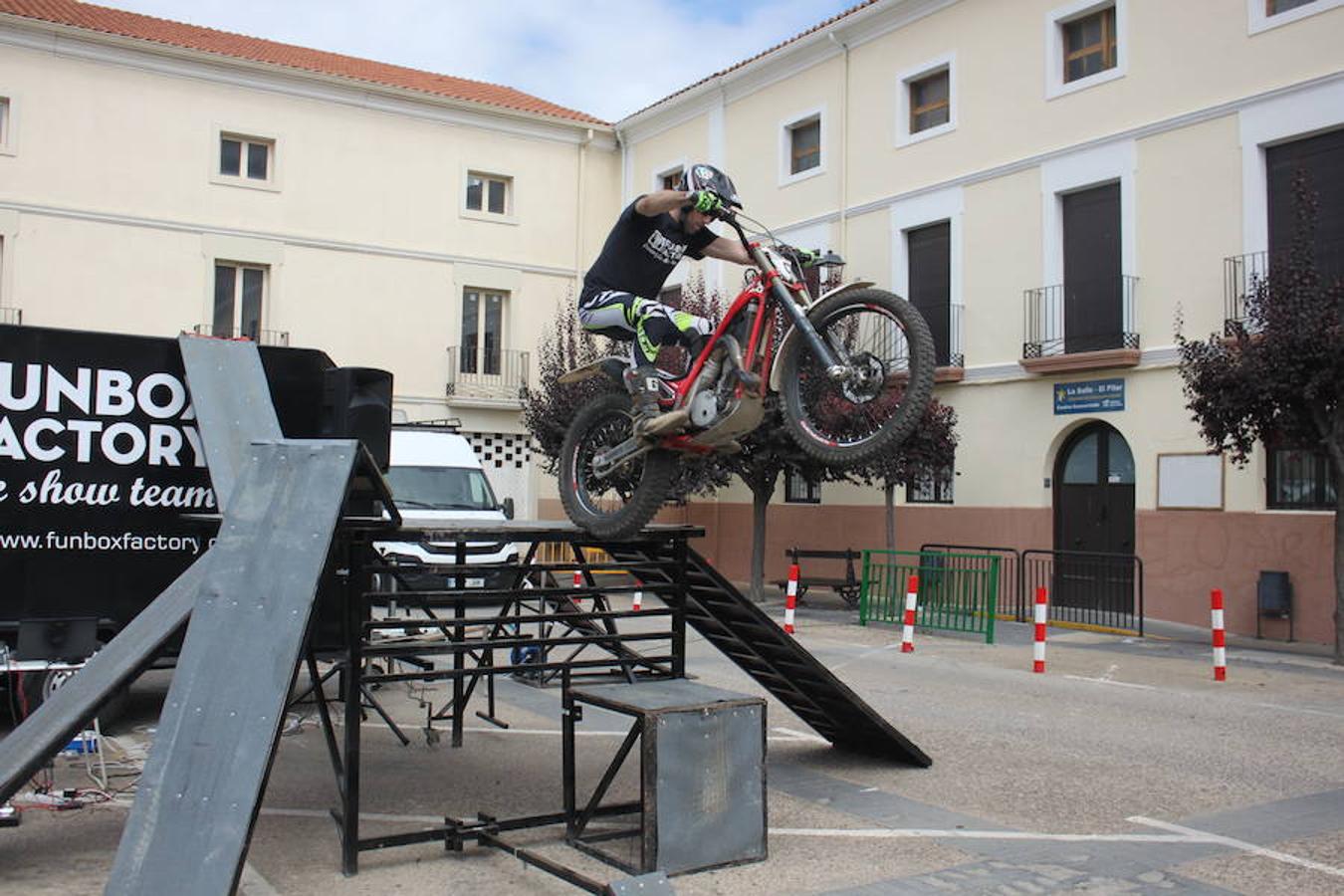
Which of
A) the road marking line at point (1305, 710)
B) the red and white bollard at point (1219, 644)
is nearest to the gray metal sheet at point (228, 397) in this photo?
the road marking line at point (1305, 710)

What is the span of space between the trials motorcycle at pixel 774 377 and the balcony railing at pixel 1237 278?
39.0 feet

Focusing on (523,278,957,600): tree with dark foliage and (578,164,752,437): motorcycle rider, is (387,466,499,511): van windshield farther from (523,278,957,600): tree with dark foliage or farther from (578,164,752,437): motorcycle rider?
(578,164,752,437): motorcycle rider

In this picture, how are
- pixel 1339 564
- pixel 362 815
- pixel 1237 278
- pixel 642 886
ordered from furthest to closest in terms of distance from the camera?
1. pixel 1237 278
2. pixel 1339 564
3. pixel 362 815
4. pixel 642 886

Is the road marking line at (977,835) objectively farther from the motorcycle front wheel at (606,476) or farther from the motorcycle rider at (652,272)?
the motorcycle rider at (652,272)

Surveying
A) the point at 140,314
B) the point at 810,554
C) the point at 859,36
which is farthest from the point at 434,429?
the point at 859,36

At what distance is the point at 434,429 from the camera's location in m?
19.0

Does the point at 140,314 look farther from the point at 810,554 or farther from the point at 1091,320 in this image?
the point at 1091,320

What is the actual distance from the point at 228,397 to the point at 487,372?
21.2 m

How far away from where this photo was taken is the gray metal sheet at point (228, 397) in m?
7.13

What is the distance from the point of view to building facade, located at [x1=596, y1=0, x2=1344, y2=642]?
55.0 ft

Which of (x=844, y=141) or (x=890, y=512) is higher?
(x=844, y=141)

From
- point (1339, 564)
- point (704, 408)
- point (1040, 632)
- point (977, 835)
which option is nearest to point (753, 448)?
point (1040, 632)

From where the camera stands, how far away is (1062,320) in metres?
19.5

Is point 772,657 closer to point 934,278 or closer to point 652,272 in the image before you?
point 652,272
